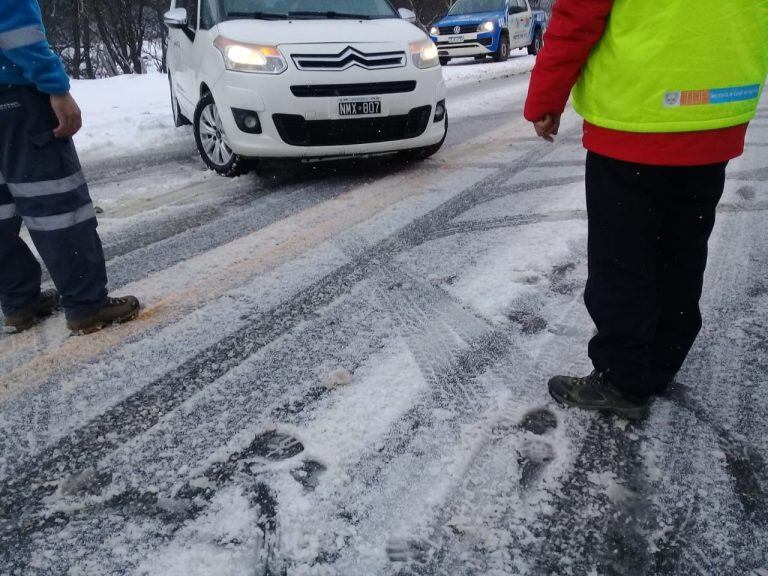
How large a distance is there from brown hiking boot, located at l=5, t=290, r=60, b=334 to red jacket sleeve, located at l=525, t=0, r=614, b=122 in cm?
221

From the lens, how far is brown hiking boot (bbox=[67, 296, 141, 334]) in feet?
8.06

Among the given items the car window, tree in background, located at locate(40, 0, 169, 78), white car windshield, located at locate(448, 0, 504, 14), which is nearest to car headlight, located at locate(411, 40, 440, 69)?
the car window

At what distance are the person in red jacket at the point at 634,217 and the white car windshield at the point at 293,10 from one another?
369 cm

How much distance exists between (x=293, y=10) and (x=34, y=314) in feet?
11.1

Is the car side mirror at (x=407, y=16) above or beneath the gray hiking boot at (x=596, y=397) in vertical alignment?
above

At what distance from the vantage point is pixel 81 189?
2391 mm

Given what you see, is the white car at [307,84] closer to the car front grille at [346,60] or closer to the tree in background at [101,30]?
the car front grille at [346,60]

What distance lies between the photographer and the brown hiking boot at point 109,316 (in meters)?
2.46

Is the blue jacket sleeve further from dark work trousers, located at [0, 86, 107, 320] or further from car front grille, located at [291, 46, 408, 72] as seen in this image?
car front grille, located at [291, 46, 408, 72]

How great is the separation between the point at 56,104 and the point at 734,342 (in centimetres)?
268

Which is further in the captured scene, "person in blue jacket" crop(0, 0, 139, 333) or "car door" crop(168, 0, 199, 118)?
"car door" crop(168, 0, 199, 118)

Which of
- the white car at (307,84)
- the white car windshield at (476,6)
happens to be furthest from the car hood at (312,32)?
the white car windshield at (476,6)

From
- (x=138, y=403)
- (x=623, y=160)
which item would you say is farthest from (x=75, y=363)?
(x=623, y=160)

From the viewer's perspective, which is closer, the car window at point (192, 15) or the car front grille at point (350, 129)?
the car front grille at point (350, 129)
